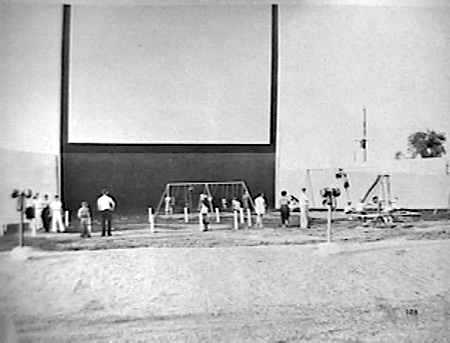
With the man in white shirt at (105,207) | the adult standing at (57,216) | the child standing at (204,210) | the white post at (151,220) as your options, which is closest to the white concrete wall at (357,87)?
the child standing at (204,210)

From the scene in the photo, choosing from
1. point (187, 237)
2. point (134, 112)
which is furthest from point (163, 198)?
point (134, 112)

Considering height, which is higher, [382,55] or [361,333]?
[382,55]

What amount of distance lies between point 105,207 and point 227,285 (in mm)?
451

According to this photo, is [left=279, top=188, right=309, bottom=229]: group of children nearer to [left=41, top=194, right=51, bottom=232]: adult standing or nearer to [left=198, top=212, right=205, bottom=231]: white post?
[left=198, top=212, right=205, bottom=231]: white post

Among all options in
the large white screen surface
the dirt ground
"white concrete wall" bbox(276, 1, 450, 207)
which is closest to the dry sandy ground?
the dirt ground

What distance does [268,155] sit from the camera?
73.3 inches

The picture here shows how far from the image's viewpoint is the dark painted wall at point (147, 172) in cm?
181

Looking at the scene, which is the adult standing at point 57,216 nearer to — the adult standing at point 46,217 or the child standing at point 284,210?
the adult standing at point 46,217

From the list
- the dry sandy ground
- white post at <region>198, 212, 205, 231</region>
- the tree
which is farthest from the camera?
the tree

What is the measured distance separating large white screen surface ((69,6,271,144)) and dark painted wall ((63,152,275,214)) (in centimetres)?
5

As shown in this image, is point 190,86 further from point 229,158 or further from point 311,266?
point 311,266

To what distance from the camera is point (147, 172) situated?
1.84 meters

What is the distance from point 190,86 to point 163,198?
0.37 meters

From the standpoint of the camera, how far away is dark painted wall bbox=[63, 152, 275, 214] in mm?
1810
